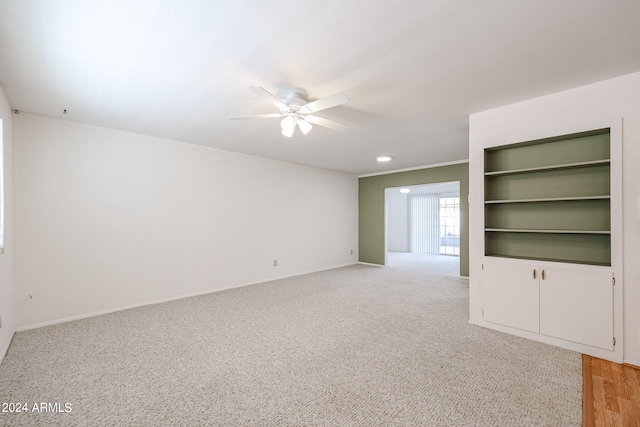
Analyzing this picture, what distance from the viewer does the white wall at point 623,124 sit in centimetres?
227

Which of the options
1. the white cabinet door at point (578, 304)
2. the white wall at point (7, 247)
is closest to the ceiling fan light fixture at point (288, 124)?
the white wall at point (7, 247)

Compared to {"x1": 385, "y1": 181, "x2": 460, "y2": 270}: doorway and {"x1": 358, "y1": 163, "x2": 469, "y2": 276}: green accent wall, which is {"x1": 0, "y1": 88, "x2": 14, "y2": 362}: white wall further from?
{"x1": 385, "y1": 181, "x2": 460, "y2": 270}: doorway

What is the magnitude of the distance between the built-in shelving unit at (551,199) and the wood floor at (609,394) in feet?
2.85

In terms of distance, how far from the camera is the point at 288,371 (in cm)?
218

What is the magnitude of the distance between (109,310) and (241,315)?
1.74 meters

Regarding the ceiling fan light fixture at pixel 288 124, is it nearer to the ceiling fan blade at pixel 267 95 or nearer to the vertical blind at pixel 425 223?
the ceiling fan blade at pixel 267 95

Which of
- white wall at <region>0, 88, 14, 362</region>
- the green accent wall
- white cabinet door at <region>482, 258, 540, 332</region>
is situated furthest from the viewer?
the green accent wall

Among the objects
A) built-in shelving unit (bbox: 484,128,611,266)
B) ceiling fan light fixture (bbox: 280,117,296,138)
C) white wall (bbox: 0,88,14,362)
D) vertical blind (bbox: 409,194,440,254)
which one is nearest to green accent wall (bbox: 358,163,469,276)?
built-in shelving unit (bbox: 484,128,611,266)

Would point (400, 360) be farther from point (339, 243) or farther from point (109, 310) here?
point (339, 243)

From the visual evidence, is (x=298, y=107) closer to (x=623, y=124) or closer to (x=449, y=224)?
(x=623, y=124)

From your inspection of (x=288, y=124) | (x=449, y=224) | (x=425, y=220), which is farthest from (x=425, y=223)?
(x=288, y=124)

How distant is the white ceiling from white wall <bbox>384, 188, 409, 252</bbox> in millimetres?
7485

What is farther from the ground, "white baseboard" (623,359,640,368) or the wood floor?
"white baseboard" (623,359,640,368)

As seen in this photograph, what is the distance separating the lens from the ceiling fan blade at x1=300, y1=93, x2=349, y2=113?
219 cm
